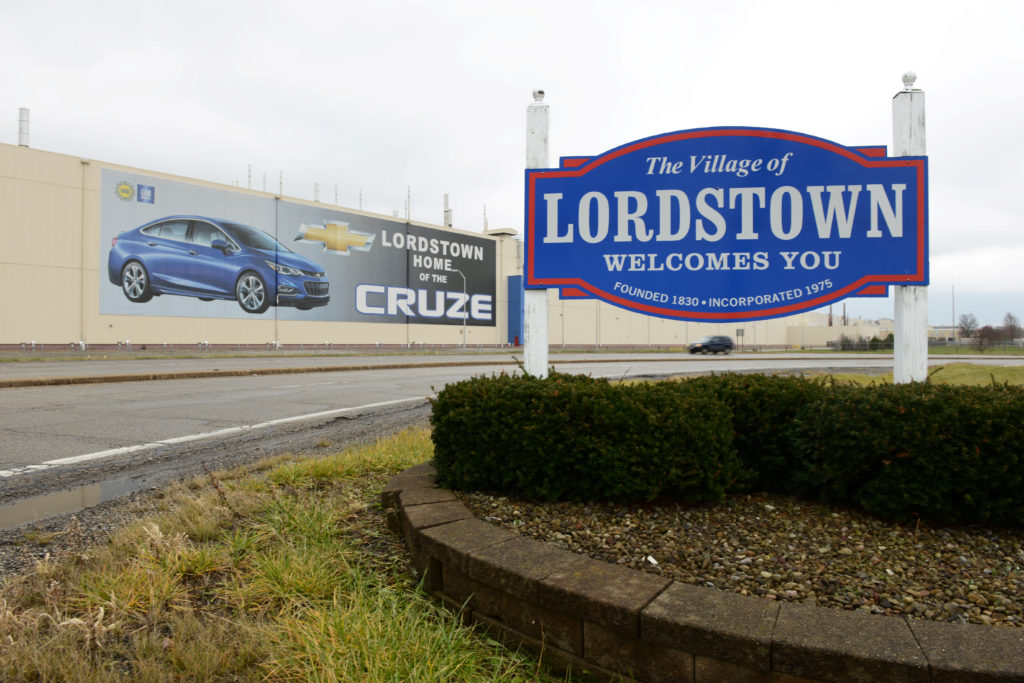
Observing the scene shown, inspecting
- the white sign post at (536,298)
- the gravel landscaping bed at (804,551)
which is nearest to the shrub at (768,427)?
the gravel landscaping bed at (804,551)

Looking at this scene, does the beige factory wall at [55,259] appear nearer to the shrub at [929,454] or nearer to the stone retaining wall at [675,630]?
the stone retaining wall at [675,630]

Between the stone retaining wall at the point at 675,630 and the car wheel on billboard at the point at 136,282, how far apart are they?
125 feet

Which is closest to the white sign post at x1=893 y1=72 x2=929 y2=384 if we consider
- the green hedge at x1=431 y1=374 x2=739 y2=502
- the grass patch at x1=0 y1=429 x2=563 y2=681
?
the green hedge at x1=431 y1=374 x2=739 y2=502

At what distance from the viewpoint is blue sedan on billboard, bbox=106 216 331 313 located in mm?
34625

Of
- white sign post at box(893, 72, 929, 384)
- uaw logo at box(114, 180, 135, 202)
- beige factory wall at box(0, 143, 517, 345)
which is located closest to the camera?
white sign post at box(893, 72, 929, 384)

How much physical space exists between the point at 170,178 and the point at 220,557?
1544 inches

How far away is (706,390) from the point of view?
3.89 m

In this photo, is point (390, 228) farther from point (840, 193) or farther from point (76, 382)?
point (840, 193)

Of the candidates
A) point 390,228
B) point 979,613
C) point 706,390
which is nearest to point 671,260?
point 706,390

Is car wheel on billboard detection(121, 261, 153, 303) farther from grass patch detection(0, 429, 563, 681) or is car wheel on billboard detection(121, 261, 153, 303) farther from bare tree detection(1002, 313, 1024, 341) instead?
bare tree detection(1002, 313, 1024, 341)

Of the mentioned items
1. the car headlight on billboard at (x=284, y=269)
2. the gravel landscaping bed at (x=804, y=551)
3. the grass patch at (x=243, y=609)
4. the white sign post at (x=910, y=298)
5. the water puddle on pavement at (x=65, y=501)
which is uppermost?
the car headlight on billboard at (x=284, y=269)

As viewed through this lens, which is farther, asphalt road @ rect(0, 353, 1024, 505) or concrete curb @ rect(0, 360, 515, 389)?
concrete curb @ rect(0, 360, 515, 389)

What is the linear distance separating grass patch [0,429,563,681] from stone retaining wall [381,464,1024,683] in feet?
0.57

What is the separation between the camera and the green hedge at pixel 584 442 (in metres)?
3.17
